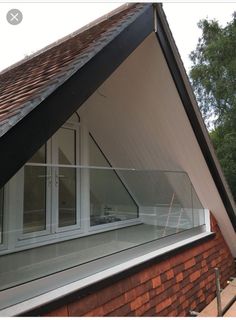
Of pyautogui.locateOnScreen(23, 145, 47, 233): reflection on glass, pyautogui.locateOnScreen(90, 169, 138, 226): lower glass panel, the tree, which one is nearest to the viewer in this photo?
pyautogui.locateOnScreen(23, 145, 47, 233): reflection on glass

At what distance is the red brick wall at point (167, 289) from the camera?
269cm

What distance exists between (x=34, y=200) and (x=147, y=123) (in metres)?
2.04

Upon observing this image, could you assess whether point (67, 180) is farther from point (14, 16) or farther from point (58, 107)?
point (14, 16)

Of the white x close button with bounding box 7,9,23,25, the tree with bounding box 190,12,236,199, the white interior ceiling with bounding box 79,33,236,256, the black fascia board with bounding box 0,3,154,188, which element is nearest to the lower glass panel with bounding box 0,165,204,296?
the white interior ceiling with bounding box 79,33,236,256

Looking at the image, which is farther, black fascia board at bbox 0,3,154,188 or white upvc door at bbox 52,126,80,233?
white upvc door at bbox 52,126,80,233

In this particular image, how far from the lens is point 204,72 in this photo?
15.5 m

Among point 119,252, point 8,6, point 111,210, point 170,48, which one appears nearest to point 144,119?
point 170,48

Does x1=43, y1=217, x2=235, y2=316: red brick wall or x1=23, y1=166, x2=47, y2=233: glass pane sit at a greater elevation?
x1=23, y1=166, x2=47, y2=233: glass pane

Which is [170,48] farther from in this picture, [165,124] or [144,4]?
[165,124]

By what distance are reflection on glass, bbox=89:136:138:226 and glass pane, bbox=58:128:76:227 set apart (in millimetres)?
263

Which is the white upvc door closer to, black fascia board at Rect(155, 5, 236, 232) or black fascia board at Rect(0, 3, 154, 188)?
black fascia board at Rect(0, 3, 154, 188)

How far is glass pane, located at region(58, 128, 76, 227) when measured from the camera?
3.55m

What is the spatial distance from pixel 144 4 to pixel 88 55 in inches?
58.8

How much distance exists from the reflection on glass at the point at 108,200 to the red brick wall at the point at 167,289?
2.85 ft
